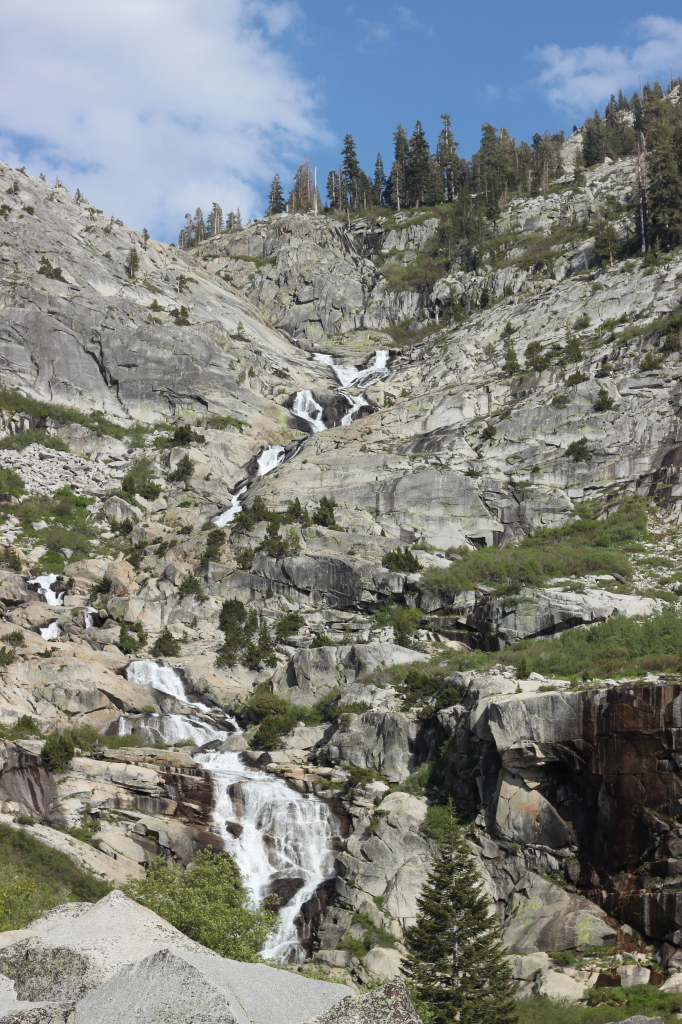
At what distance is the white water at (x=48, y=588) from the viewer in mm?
58969

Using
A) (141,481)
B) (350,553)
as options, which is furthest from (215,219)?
(350,553)

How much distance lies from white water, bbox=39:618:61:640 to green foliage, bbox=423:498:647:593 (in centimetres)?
2546

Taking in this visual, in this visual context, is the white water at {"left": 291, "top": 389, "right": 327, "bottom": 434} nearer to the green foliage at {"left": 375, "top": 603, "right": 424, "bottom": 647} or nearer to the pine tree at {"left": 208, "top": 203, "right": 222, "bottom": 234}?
the green foliage at {"left": 375, "top": 603, "right": 424, "bottom": 647}

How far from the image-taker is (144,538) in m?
68.6

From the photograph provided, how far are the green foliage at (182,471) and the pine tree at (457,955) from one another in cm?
5352

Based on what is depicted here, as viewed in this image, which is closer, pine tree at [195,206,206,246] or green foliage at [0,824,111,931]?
green foliage at [0,824,111,931]

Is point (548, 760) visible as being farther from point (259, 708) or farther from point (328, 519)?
point (328, 519)

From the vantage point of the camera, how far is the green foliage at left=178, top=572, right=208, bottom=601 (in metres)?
60.8

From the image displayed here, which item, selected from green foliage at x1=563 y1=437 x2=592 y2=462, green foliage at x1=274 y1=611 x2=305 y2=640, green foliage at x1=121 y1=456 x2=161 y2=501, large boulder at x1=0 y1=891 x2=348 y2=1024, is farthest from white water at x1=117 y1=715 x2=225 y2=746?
green foliage at x1=563 y1=437 x2=592 y2=462

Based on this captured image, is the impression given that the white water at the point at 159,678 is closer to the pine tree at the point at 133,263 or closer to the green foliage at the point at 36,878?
the green foliage at the point at 36,878

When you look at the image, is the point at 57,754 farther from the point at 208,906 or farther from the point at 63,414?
the point at 63,414

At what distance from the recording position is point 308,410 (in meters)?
93.9

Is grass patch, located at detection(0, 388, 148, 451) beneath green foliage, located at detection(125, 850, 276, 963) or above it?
above

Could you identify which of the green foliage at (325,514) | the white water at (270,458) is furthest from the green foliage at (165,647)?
the white water at (270,458)
